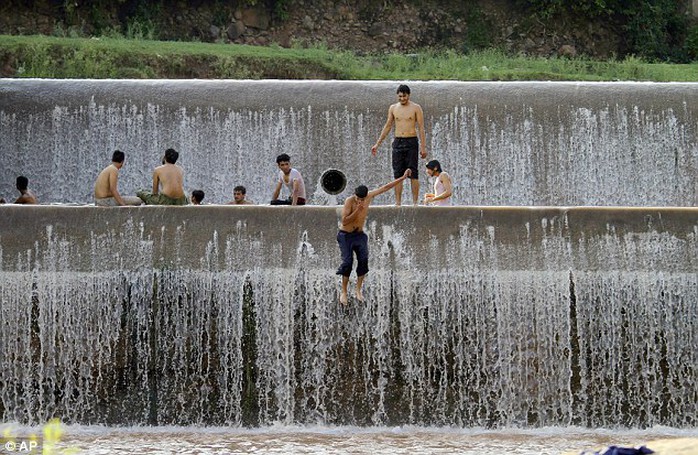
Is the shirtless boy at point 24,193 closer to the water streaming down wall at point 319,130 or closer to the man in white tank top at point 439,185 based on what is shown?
the water streaming down wall at point 319,130

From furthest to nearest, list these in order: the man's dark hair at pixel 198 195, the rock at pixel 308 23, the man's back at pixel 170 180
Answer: the rock at pixel 308 23, the man's dark hair at pixel 198 195, the man's back at pixel 170 180

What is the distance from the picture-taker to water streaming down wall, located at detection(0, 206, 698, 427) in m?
10.9

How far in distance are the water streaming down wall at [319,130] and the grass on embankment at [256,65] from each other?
267cm

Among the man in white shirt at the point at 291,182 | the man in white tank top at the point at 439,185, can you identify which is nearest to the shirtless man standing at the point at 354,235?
the man in white tank top at the point at 439,185

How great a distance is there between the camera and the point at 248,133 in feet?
47.3

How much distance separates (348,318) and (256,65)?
7744mm

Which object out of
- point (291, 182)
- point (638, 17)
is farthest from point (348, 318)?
point (638, 17)

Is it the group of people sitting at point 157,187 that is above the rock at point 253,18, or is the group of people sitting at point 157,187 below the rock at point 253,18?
below

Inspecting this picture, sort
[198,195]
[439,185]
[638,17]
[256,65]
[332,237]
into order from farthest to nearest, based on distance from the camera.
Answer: [638,17]
[256,65]
[198,195]
[439,185]
[332,237]

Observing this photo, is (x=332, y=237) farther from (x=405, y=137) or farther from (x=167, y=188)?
(x=167, y=188)

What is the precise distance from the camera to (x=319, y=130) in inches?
568

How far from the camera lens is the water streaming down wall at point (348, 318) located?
1090 cm

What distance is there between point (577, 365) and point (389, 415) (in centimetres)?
149

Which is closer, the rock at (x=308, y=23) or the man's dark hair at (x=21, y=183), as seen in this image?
the man's dark hair at (x=21, y=183)
